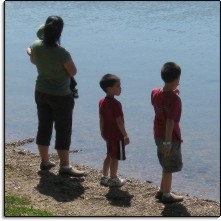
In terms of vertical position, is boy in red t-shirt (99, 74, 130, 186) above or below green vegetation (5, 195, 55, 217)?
above

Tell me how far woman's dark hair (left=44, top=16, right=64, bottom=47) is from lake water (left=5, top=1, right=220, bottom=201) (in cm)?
233

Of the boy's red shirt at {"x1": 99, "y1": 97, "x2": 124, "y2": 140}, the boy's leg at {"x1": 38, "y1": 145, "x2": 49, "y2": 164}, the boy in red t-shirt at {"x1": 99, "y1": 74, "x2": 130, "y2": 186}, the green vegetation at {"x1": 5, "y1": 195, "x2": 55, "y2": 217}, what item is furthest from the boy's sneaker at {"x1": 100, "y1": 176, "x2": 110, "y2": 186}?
the green vegetation at {"x1": 5, "y1": 195, "x2": 55, "y2": 217}

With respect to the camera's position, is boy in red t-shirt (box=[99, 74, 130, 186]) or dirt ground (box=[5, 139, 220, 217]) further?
boy in red t-shirt (box=[99, 74, 130, 186])

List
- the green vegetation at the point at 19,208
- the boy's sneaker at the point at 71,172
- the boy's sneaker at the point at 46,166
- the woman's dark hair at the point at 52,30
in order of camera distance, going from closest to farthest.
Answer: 1. the green vegetation at the point at 19,208
2. the woman's dark hair at the point at 52,30
3. the boy's sneaker at the point at 71,172
4. the boy's sneaker at the point at 46,166

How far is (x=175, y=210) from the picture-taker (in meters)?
7.31

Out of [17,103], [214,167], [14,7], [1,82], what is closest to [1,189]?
[1,82]

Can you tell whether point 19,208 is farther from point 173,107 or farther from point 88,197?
point 173,107

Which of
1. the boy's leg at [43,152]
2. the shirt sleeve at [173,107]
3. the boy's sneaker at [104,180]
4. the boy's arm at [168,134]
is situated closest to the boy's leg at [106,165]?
the boy's sneaker at [104,180]

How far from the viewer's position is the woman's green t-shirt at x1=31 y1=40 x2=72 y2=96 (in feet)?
24.8

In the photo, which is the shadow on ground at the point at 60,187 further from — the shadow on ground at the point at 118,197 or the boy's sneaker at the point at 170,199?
the boy's sneaker at the point at 170,199

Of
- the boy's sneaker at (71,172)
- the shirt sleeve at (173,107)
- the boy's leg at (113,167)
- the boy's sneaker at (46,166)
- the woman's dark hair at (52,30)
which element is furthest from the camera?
the boy's sneaker at (46,166)

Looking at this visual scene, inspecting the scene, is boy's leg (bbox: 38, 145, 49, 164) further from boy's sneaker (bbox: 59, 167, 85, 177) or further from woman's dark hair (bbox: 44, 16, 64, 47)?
woman's dark hair (bbox: 44, 16, 64, 47)

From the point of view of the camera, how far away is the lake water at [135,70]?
9914mm

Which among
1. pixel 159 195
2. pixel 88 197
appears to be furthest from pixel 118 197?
pixel 159 195
